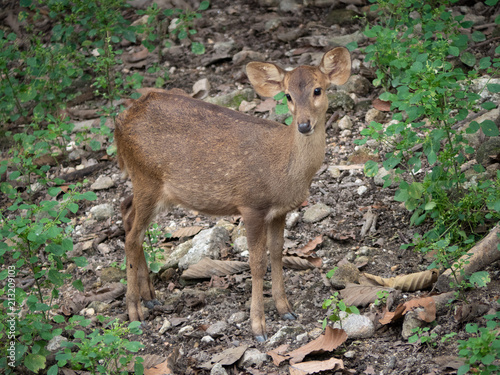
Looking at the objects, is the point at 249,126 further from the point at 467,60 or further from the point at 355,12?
the point at 355,12

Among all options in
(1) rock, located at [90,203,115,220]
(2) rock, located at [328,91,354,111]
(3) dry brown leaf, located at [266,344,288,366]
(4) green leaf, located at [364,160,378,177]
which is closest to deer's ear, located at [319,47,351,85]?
(4) green leaf, located at [364,160,378,177]

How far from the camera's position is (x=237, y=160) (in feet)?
18.1

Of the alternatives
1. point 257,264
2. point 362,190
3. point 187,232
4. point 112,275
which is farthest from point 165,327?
point 362,190

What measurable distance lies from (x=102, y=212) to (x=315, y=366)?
3.95m

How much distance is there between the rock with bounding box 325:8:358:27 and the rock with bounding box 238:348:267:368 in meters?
6.24

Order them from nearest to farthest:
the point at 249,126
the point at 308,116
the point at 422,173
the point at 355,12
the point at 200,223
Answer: the point at 308,116
the point at 249,126
the point at 422,173
the point at 200,223
the point at 355,12

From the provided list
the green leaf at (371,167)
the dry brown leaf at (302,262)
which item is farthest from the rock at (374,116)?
the dry brown leaf at (302,262)

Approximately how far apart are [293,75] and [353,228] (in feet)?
6.30

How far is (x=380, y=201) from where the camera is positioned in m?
6.69

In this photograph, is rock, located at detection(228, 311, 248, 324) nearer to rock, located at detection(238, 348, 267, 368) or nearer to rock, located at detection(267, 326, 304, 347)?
rock, located at detection(267, 326, 304, 347)

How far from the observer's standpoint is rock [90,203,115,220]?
7.64m

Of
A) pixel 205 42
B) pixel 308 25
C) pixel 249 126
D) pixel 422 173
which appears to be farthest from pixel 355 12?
pixel 249 126

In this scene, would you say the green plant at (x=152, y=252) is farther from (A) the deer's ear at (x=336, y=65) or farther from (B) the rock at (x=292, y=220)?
(A) the deer's ear at (x=336, y=65)

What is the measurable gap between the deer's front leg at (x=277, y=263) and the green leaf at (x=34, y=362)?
2.03 metres
